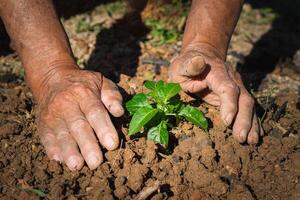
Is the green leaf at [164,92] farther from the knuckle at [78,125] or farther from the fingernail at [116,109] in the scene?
the knuckle at [78,125]

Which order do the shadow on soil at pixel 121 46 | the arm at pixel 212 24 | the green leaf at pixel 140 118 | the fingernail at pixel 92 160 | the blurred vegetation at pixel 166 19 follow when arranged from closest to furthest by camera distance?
the fingernail at pixel 92 160 → the green leaf at pixel 140 118 → the arm at pixel 212 24 → the shadow on soil at pixel 121 46 → the blurred vegetation at pixel 166 19

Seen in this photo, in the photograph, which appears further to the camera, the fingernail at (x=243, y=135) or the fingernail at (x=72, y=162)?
the fingernail at (x=243, y=135)

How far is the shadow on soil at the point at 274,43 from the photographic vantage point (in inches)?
150

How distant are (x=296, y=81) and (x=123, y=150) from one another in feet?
7.27

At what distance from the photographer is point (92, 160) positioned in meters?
2.10

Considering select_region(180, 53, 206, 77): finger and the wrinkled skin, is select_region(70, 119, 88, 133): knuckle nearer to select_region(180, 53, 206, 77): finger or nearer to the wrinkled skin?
the wrinkled skin

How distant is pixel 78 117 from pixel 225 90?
2.94ft

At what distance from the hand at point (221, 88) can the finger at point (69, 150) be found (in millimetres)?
829

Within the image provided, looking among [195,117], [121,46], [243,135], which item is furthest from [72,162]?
[121,46]

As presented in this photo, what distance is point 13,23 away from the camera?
8.52ft

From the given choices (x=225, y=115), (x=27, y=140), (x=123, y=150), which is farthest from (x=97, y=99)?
(x=225, y=115)

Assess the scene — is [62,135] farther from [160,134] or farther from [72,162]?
[160,134]

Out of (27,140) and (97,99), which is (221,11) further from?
(27,140)

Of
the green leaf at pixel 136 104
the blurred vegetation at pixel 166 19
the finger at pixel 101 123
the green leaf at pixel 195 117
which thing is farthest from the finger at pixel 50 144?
the blurred vegetation at pixel 166 19
